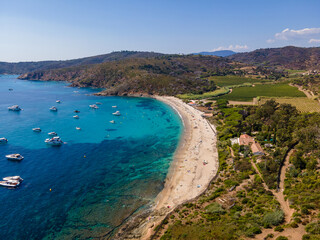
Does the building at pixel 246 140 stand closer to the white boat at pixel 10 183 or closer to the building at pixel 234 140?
the building at pixel 234 140

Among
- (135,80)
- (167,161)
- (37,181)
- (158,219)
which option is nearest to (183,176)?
(167,161)

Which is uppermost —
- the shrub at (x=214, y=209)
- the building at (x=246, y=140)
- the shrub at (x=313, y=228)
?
the building at (x=246, y=140)

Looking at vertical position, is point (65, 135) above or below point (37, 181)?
above

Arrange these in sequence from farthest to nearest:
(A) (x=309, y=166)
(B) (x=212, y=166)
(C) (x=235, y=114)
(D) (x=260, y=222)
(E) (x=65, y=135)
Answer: (C) (x=235, y=114) < (E) (x=65, y=135) < (B) (x=212, y=166) < (A) (x=309, y=166) < (D) (x=260, y=222)

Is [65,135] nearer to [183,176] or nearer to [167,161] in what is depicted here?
[167,161]

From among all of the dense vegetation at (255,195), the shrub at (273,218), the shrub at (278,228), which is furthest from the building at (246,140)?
the shrub at (278,228)

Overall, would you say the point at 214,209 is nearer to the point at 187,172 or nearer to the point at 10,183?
the point at 187,172

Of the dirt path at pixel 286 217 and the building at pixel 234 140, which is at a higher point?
the building at pixel 234 140
